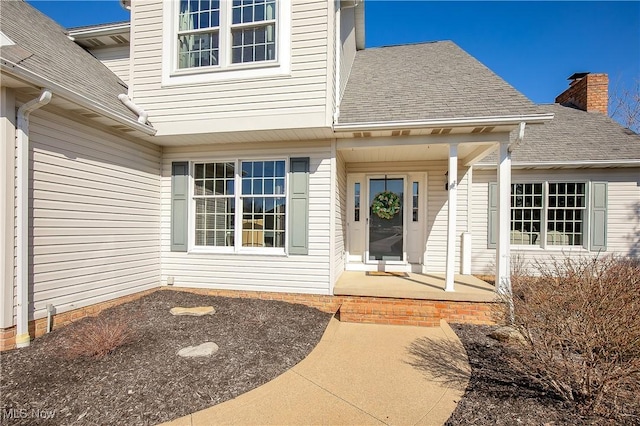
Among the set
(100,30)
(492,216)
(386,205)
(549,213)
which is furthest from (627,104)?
(100,30)

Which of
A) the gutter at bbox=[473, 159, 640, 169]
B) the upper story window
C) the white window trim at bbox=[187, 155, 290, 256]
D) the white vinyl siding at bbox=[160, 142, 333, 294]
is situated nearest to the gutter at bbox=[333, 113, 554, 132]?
the white vinyl siding at bbox=[160, 142, 333, 294]

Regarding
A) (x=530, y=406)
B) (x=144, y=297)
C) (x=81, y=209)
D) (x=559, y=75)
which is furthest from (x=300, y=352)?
(x=559, y=75)

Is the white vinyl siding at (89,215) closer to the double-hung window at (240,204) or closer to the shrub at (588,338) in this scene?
the double-hung window at (240,204)

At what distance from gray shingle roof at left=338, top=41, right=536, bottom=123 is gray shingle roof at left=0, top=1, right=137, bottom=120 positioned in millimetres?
4073

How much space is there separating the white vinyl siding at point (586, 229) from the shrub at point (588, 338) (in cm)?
453

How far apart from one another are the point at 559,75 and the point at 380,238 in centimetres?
903

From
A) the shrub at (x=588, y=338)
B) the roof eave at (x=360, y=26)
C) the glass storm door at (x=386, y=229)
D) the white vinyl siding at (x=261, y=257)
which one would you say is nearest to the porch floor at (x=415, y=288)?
the white vinyl siding at (x=261, y=257)

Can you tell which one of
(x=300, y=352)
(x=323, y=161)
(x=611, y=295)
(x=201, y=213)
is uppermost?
(x=323, y=161)

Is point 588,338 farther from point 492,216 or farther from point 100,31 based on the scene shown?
point 100,31

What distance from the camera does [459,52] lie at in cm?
690

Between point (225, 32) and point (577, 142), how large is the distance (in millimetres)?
8595

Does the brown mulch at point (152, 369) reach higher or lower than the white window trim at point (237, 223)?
lower

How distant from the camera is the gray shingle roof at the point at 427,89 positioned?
16.4 ft

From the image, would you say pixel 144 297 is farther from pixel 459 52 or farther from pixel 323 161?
pixel 459 52
